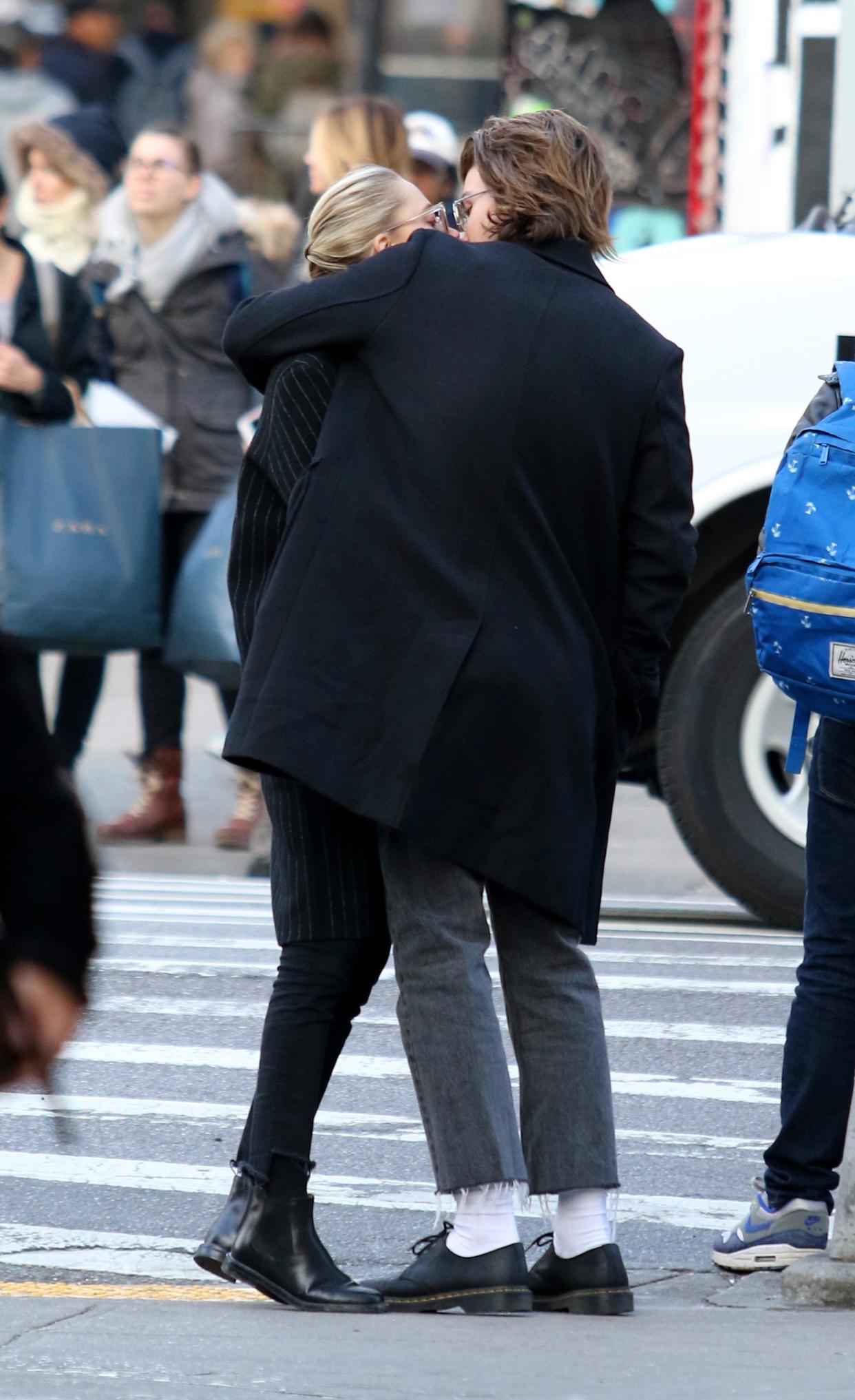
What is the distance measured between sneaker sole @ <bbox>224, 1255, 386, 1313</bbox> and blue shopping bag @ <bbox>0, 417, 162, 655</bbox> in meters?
4.56

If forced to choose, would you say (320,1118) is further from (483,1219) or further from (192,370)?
(192,370)

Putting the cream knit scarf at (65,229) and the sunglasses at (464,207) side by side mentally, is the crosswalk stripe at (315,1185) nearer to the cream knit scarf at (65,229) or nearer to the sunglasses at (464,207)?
the sunglasses at (464,207)

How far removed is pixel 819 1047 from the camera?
395 centimetres

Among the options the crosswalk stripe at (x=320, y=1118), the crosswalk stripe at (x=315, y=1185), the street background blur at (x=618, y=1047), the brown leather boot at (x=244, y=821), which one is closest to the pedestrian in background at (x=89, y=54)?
the street background blur at (x=618, y=1047)

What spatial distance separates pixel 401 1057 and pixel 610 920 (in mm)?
1872

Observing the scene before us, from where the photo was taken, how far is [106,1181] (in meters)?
4.56

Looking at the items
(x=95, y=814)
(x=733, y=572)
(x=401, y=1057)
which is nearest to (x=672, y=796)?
(x=733, y=572)

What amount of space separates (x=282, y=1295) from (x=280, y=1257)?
0.18ft

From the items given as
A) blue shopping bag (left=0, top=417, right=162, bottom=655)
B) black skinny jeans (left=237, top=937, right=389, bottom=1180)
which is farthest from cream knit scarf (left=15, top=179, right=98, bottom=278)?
black skinny jeans (left=237, top=937, right=389, bottom=1180)

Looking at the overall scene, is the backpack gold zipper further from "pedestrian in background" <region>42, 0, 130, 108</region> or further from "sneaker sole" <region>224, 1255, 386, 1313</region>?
"pedestrian in background" <region>42, 0, 130, 108</region>

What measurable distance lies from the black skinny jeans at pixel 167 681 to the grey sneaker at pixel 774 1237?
4563 millimetres

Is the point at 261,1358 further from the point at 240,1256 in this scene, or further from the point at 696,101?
the point at 696,101

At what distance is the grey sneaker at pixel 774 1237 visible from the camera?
13.0ft

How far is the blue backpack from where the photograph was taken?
145 inches
